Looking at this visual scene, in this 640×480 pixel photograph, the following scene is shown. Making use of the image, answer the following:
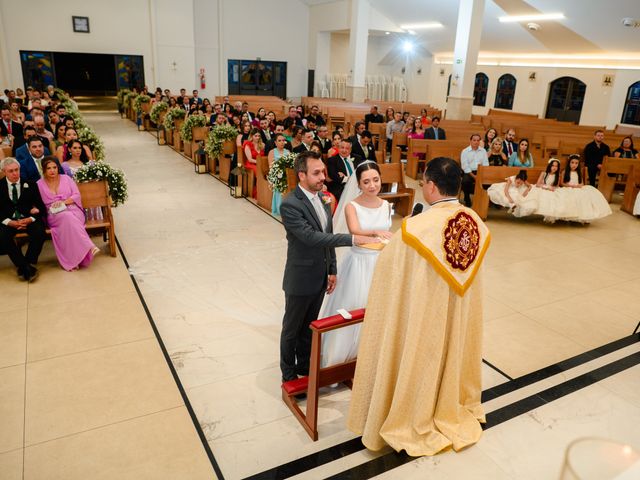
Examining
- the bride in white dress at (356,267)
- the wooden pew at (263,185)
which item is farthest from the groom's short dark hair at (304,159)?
the wooden pew at (263,185)

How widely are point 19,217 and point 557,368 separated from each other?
5.52 meters

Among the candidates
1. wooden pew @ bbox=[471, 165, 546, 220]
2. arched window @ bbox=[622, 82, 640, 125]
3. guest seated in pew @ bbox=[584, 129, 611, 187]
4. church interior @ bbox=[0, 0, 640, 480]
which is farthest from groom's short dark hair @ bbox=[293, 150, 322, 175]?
arched window @ bbox=[622, 82, 640, 125]

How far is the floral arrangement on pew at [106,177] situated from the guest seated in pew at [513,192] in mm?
5738

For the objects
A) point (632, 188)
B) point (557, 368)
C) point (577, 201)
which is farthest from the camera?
point (632, 188)

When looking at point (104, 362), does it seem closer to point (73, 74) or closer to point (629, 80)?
point (629, 80)

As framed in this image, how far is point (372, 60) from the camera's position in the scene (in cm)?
2855

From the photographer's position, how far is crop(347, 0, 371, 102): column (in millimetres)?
21641

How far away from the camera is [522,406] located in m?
3.64

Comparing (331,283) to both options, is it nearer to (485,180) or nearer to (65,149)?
(65,149)

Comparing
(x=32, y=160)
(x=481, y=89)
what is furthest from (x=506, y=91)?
(x=32, y=160)

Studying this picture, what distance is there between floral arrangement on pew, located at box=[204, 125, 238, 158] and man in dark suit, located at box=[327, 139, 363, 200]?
10.4ft

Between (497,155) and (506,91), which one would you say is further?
(506,91)

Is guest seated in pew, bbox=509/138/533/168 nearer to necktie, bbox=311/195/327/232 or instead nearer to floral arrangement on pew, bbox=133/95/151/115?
necktie, bbox=311/195/327/232

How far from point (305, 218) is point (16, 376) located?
2496 millimetres
